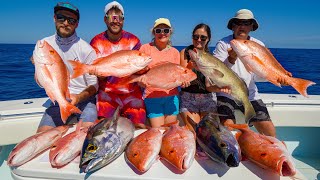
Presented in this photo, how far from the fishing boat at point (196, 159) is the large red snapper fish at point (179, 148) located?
2.4 inches

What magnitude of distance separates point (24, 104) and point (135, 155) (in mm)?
3238

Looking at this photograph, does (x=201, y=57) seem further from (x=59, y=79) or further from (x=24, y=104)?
(x=24, y=104)

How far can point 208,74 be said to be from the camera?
318 cm

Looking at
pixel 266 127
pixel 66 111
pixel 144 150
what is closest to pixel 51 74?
pixel 66 111

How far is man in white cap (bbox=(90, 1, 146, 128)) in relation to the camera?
12.6ft

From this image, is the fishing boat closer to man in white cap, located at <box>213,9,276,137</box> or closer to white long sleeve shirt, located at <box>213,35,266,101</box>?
man in white cap, located at <box>213,9,276,137</box>

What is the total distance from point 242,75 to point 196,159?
2.17 m

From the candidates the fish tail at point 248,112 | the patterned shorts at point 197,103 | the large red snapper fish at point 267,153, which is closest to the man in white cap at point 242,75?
the patterned shorts at point 197,103

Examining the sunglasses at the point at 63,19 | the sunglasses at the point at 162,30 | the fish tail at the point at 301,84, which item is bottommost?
the fish tail at the point at 301,84

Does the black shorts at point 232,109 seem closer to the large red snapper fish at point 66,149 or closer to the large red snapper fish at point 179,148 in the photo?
the large red snapper fish at point 179,148

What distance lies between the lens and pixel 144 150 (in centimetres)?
235

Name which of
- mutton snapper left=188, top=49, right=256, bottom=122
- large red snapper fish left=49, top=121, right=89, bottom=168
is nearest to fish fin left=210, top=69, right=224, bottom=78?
mutton snapper left=188, top=49, right=256, bottom=122

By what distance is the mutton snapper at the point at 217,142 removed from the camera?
218 cm

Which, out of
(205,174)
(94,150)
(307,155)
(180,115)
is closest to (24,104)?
(180,115)
